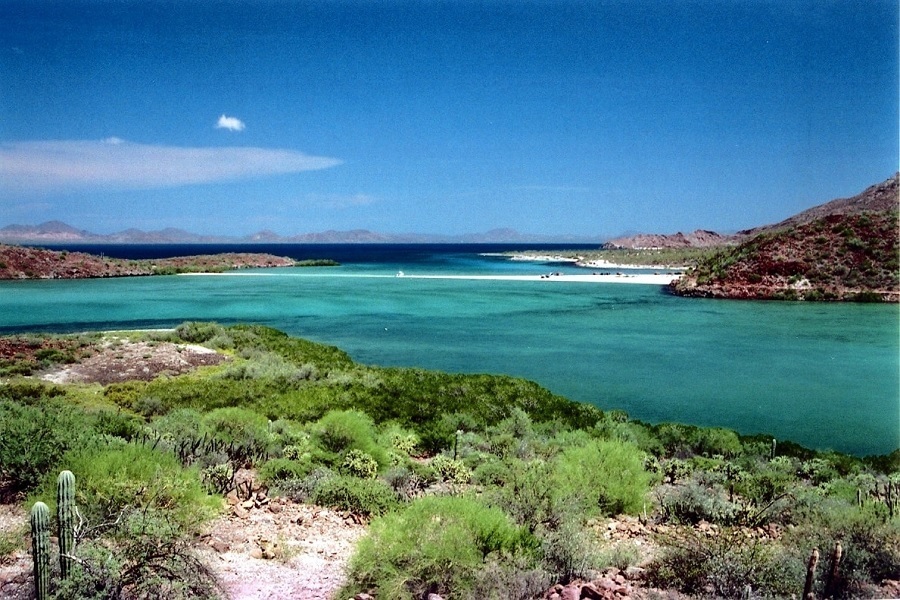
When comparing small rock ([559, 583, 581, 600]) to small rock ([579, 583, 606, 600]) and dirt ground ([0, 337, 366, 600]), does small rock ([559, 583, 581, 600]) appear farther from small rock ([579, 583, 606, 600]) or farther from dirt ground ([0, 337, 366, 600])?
dirt ground ([0, 337, 366, 600])

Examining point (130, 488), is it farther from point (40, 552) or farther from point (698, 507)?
point (698, 507)

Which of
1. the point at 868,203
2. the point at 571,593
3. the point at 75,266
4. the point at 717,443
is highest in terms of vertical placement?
the point at 868,203

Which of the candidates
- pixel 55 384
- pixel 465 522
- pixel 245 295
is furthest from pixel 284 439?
pixel 245 295

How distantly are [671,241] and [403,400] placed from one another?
422ft

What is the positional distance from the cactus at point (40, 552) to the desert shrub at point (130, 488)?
875 mm

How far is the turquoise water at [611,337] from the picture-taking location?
1500 cm

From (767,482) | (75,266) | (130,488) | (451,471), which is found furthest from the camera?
(75,266)

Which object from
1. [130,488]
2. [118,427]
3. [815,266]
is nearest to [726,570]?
[130,488]

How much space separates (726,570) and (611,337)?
826 inches

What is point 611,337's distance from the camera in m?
25.4

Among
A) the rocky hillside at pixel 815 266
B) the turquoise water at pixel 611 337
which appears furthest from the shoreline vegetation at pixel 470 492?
the rocky hillside at pixel 815 266

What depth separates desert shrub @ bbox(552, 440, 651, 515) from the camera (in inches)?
274

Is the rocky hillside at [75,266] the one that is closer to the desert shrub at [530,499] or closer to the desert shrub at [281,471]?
the desert shrub at [281,471]

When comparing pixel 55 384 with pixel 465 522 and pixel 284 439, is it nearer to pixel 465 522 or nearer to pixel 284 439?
pixel 284 439
